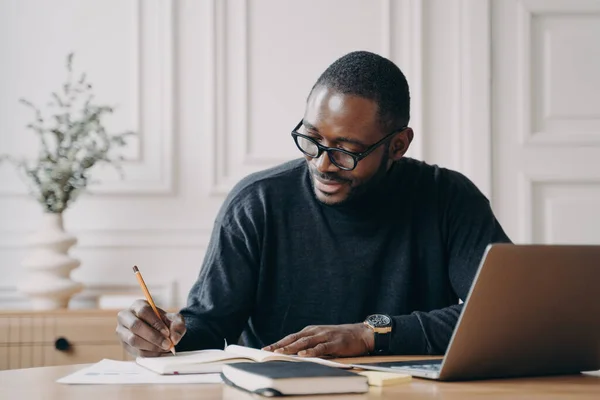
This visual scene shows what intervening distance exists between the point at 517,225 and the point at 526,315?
6.30 ft

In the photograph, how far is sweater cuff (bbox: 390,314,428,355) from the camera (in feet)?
5.39

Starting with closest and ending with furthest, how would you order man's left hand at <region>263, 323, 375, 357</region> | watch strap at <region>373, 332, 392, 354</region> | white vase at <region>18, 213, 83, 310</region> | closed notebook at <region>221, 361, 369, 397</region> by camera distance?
closed notebook at <region>221, 361, 369, 397</region>, man's left hand at <region>263, 323, 375, 357</region>, watch strap at <region>373, 332, 392, 354</region>, white vase at <region>18, 213, 83, 310</region>

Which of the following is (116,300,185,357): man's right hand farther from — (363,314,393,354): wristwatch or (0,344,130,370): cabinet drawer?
(0,344,130,370): cabinet drawer

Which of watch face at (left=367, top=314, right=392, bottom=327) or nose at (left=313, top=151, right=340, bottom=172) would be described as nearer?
watch face at (left=367, top=314, right=392, bottom=327)

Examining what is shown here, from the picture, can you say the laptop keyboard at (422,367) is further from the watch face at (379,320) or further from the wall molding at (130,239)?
the wall molding at (130,239)

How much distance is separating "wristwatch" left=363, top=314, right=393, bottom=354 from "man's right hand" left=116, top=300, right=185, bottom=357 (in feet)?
1.15

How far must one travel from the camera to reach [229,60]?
120 inches

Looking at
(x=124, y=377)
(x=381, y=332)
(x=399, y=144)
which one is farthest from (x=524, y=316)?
(x=399, y=144)

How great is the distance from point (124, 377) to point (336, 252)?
0.80 meters

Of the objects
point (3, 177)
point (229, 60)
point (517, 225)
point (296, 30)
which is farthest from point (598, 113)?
→ point (3, 177)

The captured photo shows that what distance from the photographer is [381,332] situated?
5.31 feet

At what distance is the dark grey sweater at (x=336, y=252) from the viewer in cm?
194

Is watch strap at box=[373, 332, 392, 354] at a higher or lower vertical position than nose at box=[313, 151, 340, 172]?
lower

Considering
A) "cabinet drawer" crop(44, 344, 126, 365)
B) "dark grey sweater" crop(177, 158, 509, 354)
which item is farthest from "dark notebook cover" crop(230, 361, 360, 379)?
"cabinet drawer" crop(44, 344, 126, 365)
